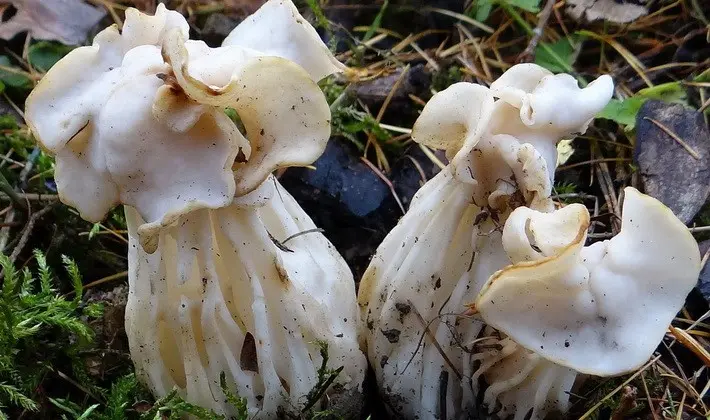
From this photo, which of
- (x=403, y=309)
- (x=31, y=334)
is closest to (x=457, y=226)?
(x=403, y=309)

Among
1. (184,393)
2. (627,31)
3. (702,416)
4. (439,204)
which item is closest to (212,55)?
(439,204)

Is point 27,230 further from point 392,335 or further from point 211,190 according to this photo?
point 392,335

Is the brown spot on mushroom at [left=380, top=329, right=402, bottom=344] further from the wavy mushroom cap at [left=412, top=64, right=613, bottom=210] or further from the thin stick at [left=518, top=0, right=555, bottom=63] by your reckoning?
the thin stick at [left=518, top=0, right=555, bottom=63]

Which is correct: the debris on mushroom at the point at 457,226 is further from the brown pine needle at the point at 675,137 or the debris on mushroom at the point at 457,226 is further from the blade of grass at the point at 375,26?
the blade of grass at the point at 375,26

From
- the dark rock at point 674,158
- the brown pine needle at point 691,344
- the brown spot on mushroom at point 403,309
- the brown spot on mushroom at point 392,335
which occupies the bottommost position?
the brown pine needle at point 691,344

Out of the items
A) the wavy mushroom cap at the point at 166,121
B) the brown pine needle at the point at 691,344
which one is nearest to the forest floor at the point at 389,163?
the brown pine needle at the point at 691,344
